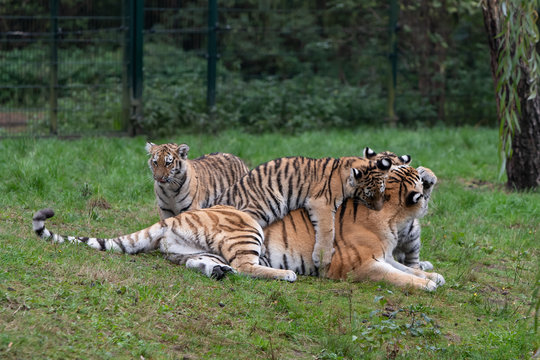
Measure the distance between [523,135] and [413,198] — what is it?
3810 millimetres

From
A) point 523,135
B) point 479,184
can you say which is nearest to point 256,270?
point 523,135

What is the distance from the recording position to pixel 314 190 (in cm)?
586

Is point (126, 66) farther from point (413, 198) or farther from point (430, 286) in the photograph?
point (430, 286)

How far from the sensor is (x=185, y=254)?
555cm

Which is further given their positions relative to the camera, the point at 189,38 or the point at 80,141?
the point at 189,38

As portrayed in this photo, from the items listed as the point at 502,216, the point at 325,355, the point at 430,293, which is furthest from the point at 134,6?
the point at 325,355

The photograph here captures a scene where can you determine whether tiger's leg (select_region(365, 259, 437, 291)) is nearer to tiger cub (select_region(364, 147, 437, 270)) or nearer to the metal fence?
tiger cub (select_region(364, 147, 437, 270))

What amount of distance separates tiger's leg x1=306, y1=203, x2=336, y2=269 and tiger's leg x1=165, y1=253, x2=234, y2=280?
0.71 metres

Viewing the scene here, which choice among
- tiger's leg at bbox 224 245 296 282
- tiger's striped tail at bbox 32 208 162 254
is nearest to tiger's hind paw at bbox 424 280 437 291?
tiger's leg at bbox 224 245 296 282

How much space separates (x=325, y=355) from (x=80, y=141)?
22.8 feet

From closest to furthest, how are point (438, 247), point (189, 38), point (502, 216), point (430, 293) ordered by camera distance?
point (430, 293) < point (438, 247) < point (502, 216) < point (189, 38)

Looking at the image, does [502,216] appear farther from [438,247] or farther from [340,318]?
[340,318]

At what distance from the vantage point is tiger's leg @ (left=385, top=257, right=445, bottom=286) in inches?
222

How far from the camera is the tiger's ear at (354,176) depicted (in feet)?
18.6
